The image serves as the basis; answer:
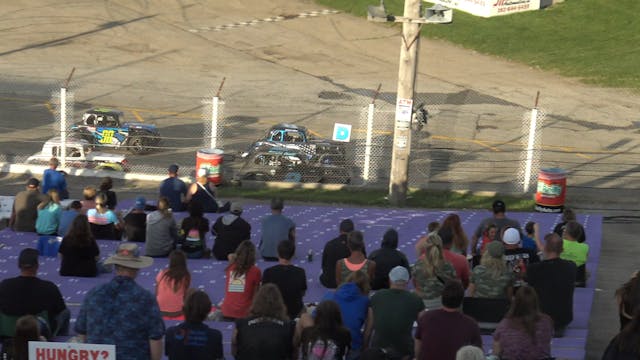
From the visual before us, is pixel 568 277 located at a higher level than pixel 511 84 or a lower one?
lower

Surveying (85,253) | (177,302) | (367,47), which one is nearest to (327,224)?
(85,253)

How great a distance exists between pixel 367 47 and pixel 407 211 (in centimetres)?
2514

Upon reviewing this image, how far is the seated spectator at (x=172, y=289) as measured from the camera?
12.3 meters

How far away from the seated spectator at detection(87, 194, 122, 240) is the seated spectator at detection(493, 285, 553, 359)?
26.0 feet

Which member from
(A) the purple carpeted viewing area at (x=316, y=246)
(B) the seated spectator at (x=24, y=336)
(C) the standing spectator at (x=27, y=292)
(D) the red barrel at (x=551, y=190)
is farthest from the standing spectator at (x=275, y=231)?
(D) the red barrel at (x=551, y=190)

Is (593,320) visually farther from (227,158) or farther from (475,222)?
(227,158)

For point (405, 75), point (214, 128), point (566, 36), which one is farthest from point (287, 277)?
point (566, 36)

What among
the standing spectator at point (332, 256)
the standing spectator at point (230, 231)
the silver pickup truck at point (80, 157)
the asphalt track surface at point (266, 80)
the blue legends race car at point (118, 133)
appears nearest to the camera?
A: the standing spectator at point (332, 256)

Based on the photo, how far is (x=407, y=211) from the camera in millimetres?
21531

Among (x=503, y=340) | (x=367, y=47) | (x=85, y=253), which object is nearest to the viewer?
(x=503, y=340)

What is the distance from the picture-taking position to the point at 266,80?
4022 centimetres

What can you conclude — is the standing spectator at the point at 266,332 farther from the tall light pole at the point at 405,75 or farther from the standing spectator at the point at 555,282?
the tall light pole at the point at 405,75

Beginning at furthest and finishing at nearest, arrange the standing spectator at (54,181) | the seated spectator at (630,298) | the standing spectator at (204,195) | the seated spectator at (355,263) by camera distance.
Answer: the standing spectator at (54,181) → the standing spectator at (204,195) → the seated spectator at (355,263) → the seated spectator at (630,298)

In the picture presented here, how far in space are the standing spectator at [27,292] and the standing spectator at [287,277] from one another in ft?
7.24
